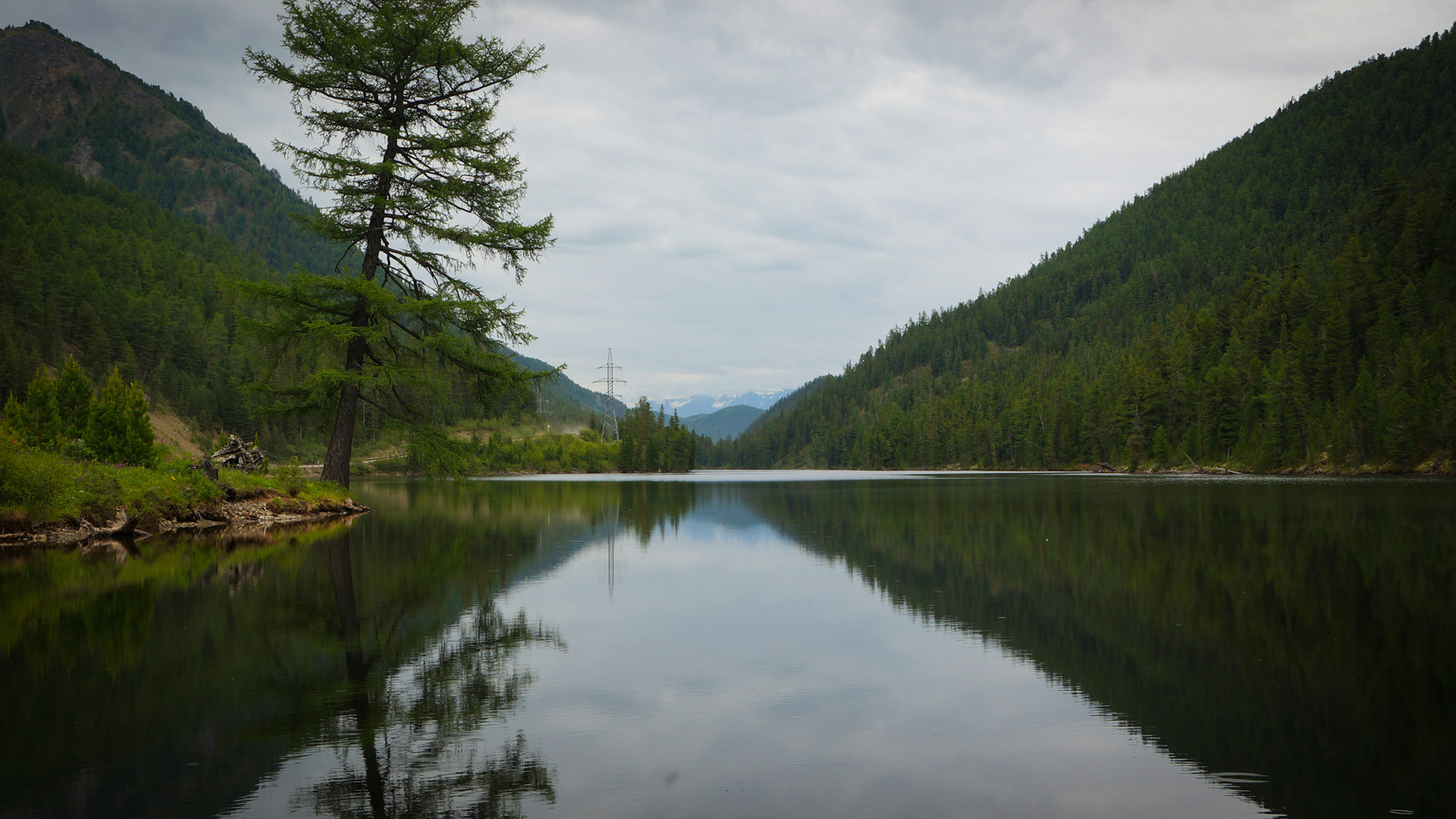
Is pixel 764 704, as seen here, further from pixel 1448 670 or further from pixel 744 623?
pixel 1448 670

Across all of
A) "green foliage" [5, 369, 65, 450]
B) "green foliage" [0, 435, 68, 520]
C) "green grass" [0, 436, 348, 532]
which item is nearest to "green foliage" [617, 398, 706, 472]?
"green foliage" [5, 369, 65, 450]

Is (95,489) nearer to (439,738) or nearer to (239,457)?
(239,457)

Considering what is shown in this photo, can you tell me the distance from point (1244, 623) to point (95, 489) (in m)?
24.8

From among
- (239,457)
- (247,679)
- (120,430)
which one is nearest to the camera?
(247,679)

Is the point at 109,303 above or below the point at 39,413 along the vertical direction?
above

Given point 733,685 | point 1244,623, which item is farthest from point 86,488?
point 1244,623

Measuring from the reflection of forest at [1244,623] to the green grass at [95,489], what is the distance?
17222mm

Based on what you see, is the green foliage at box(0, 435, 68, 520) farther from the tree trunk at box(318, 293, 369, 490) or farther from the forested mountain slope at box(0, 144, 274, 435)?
the forested mountain slope at box(0, 144, 274, 435)

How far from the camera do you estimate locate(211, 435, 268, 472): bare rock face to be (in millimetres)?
28469

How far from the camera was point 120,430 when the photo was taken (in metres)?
37.0

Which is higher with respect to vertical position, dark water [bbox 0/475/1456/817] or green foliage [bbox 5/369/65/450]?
green foliage [bbox 5/369/65/450]

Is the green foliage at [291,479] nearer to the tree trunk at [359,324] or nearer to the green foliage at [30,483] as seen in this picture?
Answer: the tree trunk at [359,324]

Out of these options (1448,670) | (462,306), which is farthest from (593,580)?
(462,306)

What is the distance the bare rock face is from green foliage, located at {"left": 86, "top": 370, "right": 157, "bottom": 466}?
5.73m
